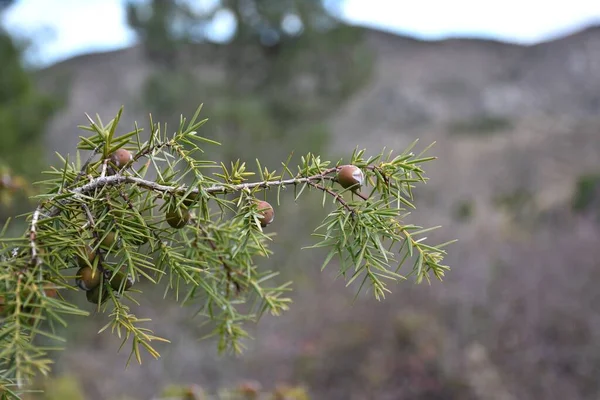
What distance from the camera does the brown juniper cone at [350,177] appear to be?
17.5 inches

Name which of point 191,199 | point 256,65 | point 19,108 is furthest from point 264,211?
point 256,65

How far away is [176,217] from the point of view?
430 millimetres

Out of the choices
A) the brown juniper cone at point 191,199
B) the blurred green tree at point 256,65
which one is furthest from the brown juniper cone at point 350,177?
the blurred green tree at point 256,65

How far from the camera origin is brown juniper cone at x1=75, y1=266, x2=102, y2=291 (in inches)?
16.4

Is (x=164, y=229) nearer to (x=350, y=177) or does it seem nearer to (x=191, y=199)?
(x=191, y=199)

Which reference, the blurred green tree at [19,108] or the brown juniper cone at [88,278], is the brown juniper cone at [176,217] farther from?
the blurred green tree at [19,108]

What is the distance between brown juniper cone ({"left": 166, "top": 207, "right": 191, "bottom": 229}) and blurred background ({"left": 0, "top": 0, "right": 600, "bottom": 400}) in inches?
13.7

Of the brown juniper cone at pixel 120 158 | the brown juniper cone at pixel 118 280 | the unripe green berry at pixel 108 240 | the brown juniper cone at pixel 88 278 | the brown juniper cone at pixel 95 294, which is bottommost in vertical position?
the brown juniper cone at pixel 95 294

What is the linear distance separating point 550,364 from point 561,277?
72 cm

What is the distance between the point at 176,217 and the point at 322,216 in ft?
20.0

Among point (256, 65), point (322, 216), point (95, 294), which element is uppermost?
point (95, 294)

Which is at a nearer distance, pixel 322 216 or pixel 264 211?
pixel 264 211

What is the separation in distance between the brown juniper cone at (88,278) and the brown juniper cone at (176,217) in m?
0.07

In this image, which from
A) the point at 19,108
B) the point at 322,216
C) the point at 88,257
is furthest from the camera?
the point at 322,216
